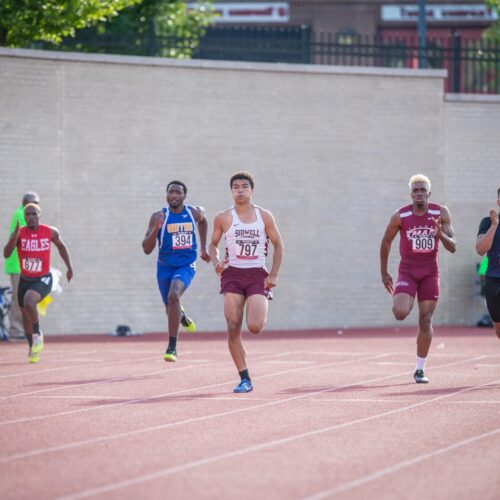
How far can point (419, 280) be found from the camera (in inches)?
552

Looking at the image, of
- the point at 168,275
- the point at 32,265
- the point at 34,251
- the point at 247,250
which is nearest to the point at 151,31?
the point at 34,251

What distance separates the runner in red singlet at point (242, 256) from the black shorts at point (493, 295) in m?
2.44

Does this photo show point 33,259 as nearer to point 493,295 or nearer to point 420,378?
point 420,378

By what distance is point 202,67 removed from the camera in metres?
25.2

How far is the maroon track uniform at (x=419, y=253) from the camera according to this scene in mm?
13898

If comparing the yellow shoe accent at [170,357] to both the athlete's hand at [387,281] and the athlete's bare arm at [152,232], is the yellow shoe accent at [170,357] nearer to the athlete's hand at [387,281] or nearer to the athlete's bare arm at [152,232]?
the athlete's bare arm at [152,232]

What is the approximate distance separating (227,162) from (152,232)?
9.36 m

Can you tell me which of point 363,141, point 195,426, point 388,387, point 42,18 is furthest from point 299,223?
point 195,426

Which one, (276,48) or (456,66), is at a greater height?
(276,48)

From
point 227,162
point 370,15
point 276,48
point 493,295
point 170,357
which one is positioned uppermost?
point 370,15

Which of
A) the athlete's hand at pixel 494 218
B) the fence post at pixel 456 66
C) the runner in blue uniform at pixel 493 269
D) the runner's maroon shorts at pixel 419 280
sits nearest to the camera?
the athlete's hand at pixel 494 218

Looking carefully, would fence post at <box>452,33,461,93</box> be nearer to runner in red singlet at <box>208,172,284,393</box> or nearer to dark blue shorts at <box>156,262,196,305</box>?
dark blue shorts at <box>156,262,196,305</box>

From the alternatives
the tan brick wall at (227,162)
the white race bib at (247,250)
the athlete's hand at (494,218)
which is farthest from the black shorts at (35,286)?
the tan brick wall at (227,162)

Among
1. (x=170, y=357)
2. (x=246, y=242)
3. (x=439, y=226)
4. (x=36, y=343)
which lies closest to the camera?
(x=246, y=242)
